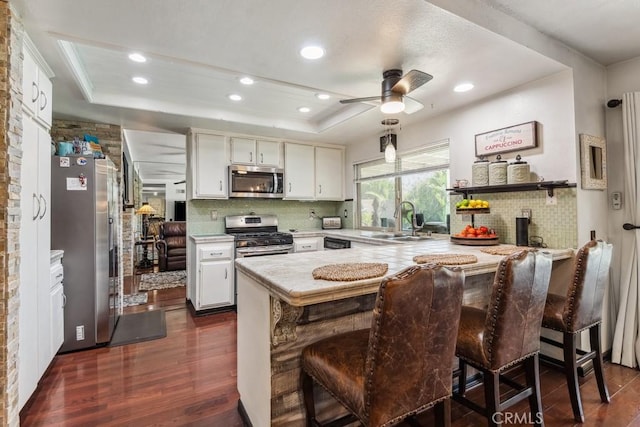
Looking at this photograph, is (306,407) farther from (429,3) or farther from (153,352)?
(429,3)

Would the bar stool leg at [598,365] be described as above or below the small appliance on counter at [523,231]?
below

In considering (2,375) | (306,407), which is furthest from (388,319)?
(2,375)

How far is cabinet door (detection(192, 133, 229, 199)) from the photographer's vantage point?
13.2ft

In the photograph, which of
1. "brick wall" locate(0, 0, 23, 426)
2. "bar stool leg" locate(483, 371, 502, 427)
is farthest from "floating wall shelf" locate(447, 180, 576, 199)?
"brick wall" locate(0, 0, 23, 426)

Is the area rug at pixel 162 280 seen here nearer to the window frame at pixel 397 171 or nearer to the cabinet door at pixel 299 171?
the cabinet door at pixel 299 171

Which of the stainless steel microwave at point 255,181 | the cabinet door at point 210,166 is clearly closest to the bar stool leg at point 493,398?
the stainless steel microwave at point 255,181

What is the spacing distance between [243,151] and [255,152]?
0.56ft

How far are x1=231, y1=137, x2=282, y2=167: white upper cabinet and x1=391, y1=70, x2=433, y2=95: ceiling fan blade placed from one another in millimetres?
2524

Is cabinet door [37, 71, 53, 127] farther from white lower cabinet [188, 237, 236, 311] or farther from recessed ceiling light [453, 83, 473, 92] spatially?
recessed ceiling light [453, 83, 473, 92]

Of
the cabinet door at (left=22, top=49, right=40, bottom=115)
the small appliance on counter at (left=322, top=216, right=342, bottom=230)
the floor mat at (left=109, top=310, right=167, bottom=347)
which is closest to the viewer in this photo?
the cabinet door at (left=22, top=49, right=40, bottom=115)

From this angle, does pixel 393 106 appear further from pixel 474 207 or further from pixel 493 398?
pixel 493 398

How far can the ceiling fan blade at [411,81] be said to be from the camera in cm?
203

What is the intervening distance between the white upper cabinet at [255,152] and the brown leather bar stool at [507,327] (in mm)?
3495

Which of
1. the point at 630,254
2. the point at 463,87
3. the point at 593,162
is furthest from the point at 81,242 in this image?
the point at 630,254
